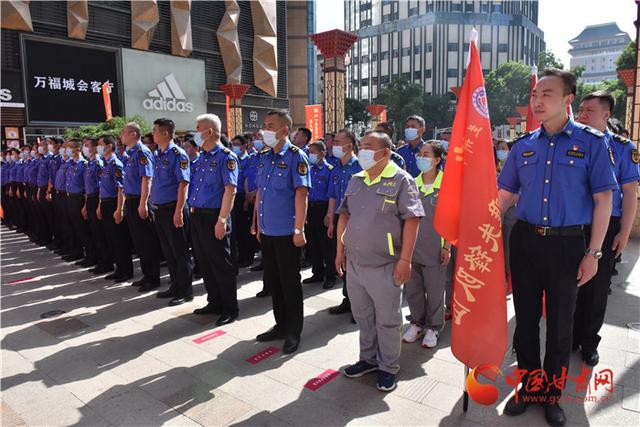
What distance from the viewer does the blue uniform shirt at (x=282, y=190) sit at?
11.7ft

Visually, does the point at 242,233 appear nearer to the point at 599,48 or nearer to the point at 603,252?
the point at 603,252

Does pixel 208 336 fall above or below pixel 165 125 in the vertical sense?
below

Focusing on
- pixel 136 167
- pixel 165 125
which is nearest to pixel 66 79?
pixel 136 167

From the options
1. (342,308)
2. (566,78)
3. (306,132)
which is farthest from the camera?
(306,132)

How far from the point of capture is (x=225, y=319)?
4.19 metres

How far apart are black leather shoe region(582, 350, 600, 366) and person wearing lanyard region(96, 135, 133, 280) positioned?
499cm

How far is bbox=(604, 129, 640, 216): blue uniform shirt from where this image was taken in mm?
3110

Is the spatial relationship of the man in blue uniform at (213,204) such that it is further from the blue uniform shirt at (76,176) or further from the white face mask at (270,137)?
the blue uniform shirt at (76,176)

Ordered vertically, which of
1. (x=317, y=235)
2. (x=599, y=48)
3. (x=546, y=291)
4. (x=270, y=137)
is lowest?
(x=317, y=235)

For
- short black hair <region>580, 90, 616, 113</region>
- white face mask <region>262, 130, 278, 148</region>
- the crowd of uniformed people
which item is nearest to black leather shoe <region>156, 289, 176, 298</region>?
the crowd of uniformed people

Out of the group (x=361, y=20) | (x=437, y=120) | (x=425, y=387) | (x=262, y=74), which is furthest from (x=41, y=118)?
(x=361, y=20)

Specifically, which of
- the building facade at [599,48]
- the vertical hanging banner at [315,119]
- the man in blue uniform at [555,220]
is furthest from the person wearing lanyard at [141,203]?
the building facade at [599,48]

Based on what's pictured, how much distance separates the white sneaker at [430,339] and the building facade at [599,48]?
126568mm

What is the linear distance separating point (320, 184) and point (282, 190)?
85.0 inches
